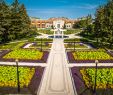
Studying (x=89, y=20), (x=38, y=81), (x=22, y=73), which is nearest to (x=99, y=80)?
(x=38, y=81)

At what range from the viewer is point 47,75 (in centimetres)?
2347

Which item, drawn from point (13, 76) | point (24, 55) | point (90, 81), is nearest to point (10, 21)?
point (24, 55)

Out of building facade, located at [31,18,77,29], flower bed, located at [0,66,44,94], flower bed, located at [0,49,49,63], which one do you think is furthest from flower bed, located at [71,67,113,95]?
building facade, located at [31,18,77,29]

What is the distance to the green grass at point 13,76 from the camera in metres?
19.5

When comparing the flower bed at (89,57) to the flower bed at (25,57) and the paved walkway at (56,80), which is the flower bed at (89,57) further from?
the flower bed at (25,57)

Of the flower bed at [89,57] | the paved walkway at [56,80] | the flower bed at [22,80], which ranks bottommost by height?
the paved walkway at [56,80]

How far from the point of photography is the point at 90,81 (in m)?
20.4

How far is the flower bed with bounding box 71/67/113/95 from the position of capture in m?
18.1

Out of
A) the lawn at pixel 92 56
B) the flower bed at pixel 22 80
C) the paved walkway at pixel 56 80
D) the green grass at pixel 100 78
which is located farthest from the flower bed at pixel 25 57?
the green grass at pixel 100 78

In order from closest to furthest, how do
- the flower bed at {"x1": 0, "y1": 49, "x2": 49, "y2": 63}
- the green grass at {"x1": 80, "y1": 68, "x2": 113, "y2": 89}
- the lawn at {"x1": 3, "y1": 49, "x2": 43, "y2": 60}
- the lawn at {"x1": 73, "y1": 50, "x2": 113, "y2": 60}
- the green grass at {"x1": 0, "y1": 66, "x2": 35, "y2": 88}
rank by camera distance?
the green grass at {"x1": 80, "y1": 68, "x2": 113, "y2": 89}, the green grass at {"x1": 0, "y1": 66, "x2": 35, "y2": 88}, the flower bed at {"x1": 0, "y1": 49, "x2": 49, "y2": 63}, the lawn at {"x1": 73, "y1": 50, "x2": 113, "y2": 60}, the lawn at {"x1": 3, "y1": 49, "x2": 43, "y2": 60}

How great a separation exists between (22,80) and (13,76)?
4.35 ft

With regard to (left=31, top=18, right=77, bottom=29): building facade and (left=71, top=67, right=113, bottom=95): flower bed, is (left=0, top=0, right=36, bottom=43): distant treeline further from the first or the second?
(left=31, top=18, right=77, bottom=29): building facade

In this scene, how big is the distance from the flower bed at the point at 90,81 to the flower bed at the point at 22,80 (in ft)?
12.5

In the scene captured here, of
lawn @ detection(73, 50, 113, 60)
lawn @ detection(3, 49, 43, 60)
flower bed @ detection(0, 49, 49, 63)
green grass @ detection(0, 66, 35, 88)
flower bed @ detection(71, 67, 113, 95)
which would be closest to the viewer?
flower bed @ detection(71, 67, 113, 95)
